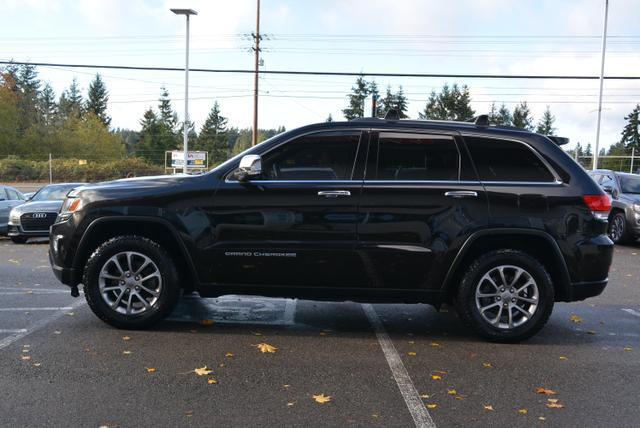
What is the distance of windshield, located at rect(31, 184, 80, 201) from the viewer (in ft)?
46.5

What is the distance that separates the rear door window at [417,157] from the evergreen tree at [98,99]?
333ft

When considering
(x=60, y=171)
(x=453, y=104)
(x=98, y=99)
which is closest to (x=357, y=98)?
(x=453, y=104)

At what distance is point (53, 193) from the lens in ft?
47.4

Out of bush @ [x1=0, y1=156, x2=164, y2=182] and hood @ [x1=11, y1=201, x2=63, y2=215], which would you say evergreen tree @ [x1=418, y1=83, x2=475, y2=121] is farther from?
hood @ [x1=11, y1=201, x2=63, y2=215]

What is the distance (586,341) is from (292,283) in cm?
283

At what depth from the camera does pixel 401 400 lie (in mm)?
3865

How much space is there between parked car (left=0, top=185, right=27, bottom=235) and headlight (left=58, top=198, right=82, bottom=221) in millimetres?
9712

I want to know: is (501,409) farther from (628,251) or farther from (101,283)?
(628,251)

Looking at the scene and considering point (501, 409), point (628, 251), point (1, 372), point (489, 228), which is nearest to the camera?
point (501, 409)

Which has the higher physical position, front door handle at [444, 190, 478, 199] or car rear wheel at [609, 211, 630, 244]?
front door handle at [444, 190, 478, 199]

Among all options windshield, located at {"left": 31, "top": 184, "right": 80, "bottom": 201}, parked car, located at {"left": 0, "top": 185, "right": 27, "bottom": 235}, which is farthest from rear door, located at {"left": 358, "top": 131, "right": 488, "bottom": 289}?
parked car, located at {"left": 0, "top": 185, "right": 27, "bottom": 235}

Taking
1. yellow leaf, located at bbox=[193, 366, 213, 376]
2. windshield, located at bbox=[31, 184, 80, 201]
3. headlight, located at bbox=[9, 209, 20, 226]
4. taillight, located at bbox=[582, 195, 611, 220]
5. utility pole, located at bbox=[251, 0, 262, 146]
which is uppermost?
utility pole, located at bbox=[251, 0, 262, 146]

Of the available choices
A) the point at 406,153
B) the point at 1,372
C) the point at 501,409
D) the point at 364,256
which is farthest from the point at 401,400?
the point at 1,372

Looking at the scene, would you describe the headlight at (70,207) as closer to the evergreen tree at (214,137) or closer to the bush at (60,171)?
the bush at (60,171)
